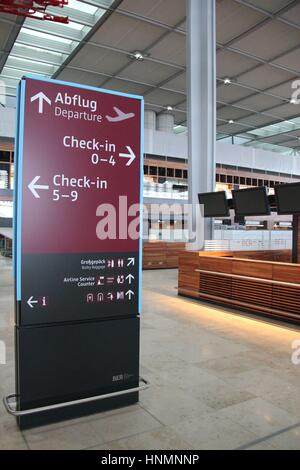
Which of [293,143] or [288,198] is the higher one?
[293,143]

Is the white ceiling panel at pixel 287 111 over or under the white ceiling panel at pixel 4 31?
over

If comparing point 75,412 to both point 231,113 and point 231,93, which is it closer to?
point 231,93

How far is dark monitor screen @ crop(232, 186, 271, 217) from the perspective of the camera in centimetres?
637

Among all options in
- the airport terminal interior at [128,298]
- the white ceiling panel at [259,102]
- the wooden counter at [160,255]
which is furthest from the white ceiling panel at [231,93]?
the wooden counter at [160,255]

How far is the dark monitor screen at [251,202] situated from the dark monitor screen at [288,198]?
26cm

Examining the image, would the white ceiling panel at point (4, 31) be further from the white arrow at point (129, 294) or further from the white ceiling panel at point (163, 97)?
the white arrow at point (129, 294)

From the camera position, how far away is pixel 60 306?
8.27ft

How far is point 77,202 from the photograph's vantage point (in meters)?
2.57

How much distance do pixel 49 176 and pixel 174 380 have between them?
2.08 metres

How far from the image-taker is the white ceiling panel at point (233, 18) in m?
9.66

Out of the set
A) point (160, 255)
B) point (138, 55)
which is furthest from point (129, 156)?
point (160, 255)

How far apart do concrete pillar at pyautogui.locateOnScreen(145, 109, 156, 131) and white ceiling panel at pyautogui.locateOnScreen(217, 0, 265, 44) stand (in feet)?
23.0

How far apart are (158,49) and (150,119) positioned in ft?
19.4

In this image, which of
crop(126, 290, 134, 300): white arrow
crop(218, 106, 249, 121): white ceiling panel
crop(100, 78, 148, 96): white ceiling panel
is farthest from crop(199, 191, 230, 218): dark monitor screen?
crop(218, 106, 249, 121): white ceiling panel
